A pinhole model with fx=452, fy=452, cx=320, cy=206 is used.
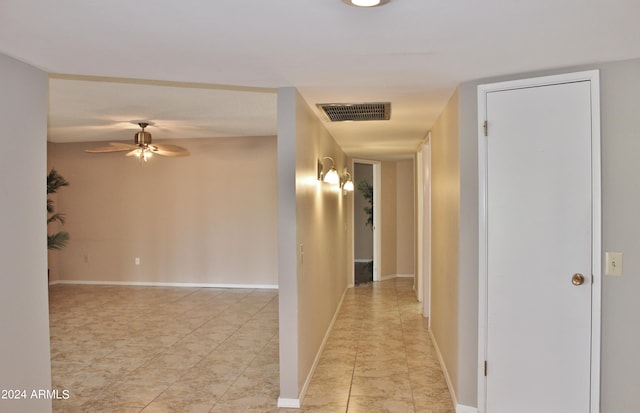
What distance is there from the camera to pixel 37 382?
2.42m

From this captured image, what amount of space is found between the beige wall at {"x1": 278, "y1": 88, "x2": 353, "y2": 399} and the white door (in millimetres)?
1225

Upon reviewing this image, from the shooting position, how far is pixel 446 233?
366 cm

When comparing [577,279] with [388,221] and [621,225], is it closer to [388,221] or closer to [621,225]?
[621,225]

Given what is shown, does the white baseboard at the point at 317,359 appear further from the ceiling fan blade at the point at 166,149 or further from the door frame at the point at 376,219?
the ceiling fan blade at the point at 166,149

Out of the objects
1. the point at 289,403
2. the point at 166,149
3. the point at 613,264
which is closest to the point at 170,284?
the point at 166,149

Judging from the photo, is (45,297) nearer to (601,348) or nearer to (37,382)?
(37,382)

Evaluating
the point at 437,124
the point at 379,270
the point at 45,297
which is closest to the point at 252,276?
the point at 379,270

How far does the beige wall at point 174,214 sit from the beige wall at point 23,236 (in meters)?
4.72

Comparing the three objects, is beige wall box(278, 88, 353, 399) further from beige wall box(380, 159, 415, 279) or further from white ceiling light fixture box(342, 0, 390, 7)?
beige wall box(380, 159, 415, 279)

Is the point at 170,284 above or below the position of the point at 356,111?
below

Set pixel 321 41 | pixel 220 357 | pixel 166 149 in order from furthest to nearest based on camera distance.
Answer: pixel 166 149, pixel 220 357, pixel 321 41

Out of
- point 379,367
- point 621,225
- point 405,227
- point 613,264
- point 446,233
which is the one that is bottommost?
point 379,367

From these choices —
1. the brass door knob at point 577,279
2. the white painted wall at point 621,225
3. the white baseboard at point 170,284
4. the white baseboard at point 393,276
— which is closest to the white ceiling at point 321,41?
the white painted wall at point 621,225

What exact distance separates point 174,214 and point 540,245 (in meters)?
6.02
